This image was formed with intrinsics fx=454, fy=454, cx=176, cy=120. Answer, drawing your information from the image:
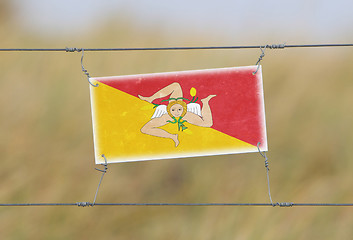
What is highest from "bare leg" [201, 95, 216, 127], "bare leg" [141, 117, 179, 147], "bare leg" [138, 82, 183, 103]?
"bare leg" [138, 82, 183, 103]

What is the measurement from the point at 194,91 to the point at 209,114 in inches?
5.7

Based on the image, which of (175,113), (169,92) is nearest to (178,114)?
(175,113)

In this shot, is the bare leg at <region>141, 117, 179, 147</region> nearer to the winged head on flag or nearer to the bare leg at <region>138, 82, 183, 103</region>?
the winged head on flag

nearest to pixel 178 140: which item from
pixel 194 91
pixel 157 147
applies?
pixel 157 147

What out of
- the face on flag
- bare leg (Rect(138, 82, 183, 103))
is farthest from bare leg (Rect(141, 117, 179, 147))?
bare leg (Rect(138, 82, 183, 103))

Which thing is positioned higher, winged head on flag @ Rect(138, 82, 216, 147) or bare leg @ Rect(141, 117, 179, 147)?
winged head on flag @ Rect(138, 82, 216, 147)

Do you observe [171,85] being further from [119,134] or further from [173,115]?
[119,134]

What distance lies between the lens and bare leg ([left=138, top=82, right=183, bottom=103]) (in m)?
2.37

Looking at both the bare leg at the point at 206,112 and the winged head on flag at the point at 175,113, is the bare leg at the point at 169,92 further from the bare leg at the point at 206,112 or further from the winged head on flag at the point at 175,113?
the bare leg at the point at 206,112

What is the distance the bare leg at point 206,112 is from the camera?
237cm

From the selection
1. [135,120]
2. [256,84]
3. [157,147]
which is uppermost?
[256,84]

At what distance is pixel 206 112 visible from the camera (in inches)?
93.3

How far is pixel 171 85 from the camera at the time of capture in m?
2.37

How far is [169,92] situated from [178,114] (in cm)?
12
